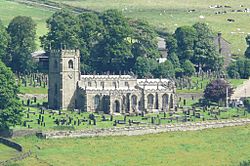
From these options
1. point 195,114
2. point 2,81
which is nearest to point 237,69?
point 195,114

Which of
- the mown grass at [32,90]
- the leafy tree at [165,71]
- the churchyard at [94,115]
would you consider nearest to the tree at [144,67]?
the leafy tree at [165,71]

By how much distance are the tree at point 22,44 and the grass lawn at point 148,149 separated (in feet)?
114

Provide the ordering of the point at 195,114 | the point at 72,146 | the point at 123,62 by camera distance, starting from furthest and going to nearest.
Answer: the point at 123,62 < the point at 195,114 < the point at 72,146

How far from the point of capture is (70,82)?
16725cm

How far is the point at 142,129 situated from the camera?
153375 millimetres

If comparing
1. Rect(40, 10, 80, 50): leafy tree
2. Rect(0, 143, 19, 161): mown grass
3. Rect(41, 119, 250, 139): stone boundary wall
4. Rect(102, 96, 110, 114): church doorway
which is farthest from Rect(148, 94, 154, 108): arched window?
Rect(0, 143, 19, 161): mown grass

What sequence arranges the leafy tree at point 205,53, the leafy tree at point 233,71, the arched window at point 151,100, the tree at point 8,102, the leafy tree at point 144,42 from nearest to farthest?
the tree at point 8,102 < the arched window at point 151,100 < the leafy tree at point 144,42 < the leafy tree at point 233,71 < the leafy tree at point 205,53

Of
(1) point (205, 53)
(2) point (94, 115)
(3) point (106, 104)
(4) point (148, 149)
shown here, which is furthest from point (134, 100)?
(1) point (205, 53)

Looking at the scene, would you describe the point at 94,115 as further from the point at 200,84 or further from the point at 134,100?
the point at 200,84

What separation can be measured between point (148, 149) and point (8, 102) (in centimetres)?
1617

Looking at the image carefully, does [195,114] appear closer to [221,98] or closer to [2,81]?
[221,98]

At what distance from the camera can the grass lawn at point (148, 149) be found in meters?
138

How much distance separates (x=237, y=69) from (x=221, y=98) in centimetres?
1800

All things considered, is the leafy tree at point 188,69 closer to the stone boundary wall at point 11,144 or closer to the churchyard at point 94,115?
the churchyard at point 94,115
